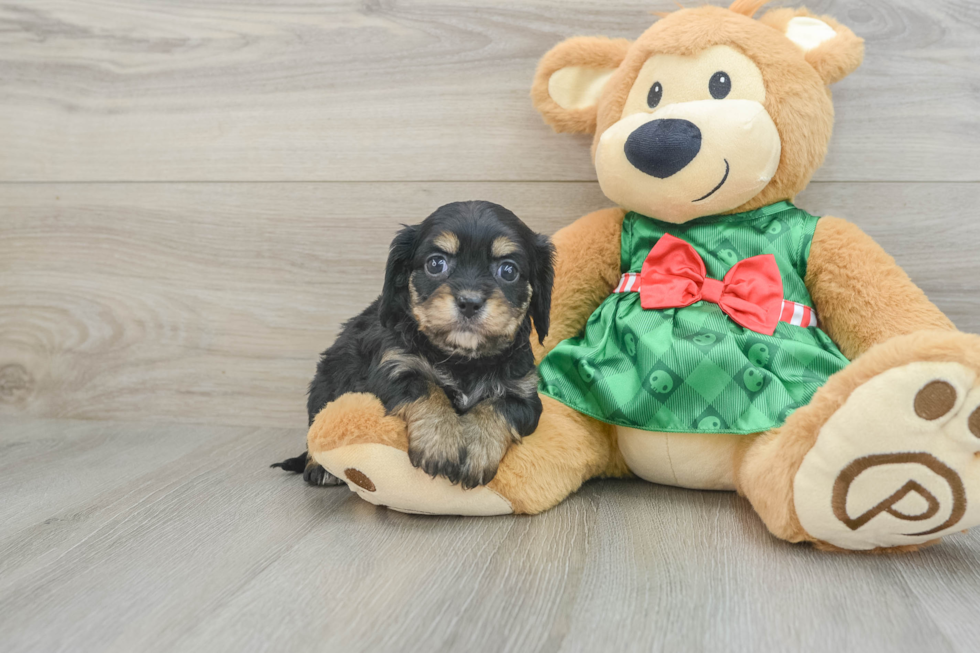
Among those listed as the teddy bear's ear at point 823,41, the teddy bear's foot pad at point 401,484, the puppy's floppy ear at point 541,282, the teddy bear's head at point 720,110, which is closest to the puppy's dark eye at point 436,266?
the puppy's floppy ear at point 541,282

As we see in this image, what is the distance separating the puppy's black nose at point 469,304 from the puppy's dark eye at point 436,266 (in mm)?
98

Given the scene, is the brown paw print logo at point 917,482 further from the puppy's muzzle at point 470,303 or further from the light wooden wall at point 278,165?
the light wooden wall at point 278,165

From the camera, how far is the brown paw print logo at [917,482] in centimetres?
97

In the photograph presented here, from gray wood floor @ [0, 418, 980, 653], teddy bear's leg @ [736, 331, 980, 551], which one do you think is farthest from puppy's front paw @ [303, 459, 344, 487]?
teddy bear's leg @ [736, 331, 980, 551]

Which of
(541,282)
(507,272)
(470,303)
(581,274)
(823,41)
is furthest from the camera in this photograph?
(581,274)

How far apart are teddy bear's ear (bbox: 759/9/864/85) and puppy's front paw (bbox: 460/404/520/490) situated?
0.96 metres

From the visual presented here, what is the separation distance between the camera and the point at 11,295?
2146 millimetres

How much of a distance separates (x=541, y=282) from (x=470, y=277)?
20cm

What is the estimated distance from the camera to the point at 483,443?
1199mm

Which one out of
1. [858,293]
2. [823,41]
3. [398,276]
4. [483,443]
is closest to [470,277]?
[398,276]

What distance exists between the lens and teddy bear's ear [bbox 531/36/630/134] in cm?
156

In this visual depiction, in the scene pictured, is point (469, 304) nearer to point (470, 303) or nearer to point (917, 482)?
point (470, 303)

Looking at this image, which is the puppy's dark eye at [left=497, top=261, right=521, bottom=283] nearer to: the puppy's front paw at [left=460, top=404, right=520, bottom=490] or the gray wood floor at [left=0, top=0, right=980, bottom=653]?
the puppy's front paw at [left=460, top=404, right=520, bottom=490]

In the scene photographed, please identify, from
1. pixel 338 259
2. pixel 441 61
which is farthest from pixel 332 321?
pixel 441 61
